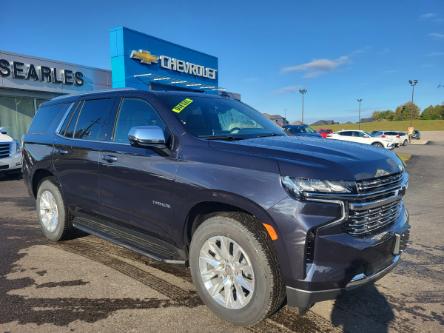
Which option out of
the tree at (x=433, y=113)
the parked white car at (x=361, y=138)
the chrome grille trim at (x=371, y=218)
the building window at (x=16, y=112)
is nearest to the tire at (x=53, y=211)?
the chrome grille trim at (x=371, y=218)

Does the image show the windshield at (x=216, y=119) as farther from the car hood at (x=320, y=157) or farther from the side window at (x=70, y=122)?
the side window at (x=70, y=122)

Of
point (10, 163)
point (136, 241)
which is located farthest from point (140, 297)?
point (10, 163)

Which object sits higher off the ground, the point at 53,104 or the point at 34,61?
the point at 34,61

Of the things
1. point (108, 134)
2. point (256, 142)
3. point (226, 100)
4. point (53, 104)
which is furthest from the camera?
point (53, 104)

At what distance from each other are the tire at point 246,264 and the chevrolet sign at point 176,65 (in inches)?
753

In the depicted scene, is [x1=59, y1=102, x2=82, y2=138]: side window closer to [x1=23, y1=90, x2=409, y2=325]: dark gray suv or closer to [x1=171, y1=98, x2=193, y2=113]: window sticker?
[x1=23, y1=90, x2=409, y2=325]: dark gray suv

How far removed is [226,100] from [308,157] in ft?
6.63

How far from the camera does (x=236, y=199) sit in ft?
9.50

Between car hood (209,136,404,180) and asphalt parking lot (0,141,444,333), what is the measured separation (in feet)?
4.07

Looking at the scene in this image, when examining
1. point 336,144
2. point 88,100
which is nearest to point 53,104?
point 88,100

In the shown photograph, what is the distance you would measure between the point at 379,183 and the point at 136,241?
2.36m

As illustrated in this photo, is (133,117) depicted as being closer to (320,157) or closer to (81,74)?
(320,157)

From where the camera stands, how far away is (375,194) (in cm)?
285

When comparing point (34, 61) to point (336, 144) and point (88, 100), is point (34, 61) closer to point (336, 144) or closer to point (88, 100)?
point (88, 100)
